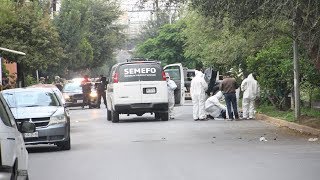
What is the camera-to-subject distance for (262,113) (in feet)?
91.5

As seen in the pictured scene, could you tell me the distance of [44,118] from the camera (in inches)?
628

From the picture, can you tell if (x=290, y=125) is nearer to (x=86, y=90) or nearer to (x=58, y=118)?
(x=58, y=118)

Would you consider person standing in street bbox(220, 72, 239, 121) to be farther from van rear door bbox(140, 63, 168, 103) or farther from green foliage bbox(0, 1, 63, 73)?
green foliage bbox(0, 1, 63, 73)

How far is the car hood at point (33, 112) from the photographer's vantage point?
623 inches

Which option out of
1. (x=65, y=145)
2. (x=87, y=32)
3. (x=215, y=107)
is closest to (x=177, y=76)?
(x=215, y=107)

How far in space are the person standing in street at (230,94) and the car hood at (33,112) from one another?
10.9m

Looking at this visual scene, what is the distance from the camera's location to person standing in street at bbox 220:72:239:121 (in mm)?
26250

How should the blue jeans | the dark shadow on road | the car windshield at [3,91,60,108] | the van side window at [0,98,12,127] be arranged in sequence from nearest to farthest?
the van side window at [0,98,12,127] < the dark shadow on road < the car windshield at [3,91,60,108] < the blue jeans

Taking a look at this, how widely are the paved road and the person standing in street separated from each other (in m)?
4.04

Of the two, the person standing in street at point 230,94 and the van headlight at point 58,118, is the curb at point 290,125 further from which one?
the van headlight at point 58,118

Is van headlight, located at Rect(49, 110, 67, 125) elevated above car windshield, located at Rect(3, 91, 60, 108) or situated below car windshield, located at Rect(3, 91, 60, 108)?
below

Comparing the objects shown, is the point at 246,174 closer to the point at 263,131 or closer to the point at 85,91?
the point at 263,131

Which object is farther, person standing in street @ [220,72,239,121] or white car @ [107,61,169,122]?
person standing in street @ [220,72,239,121]

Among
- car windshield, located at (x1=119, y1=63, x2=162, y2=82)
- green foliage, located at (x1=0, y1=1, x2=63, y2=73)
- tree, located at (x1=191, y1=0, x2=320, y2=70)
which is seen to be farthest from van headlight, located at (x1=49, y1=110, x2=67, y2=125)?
green foliage, located at (x1=0, y1=1, x2=63, y2=73)
